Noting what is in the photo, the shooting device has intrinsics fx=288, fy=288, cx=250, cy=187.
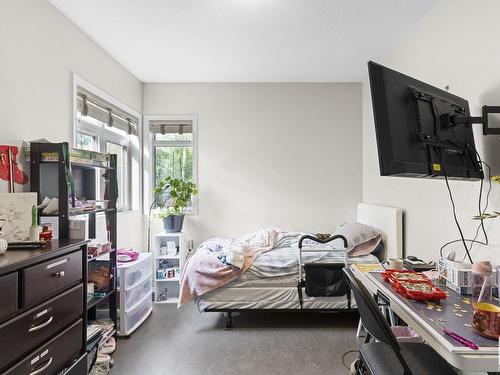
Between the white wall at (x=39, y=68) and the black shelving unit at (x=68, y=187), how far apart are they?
21 centimetres

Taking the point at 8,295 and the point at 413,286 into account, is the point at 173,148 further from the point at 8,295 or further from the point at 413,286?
the point at 413,286

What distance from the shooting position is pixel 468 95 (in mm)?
1784

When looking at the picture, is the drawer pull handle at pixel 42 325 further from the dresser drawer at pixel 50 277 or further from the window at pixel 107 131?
the window at pixel 107 131

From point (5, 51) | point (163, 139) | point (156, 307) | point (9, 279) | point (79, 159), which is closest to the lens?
point (9, 279)

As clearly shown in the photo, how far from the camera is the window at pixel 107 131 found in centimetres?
259

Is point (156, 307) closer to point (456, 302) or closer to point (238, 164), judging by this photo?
point (238, 164)

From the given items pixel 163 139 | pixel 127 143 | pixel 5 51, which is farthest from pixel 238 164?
pixel 5 51

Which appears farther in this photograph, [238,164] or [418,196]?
[238,164]

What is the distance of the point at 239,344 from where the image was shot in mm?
2350

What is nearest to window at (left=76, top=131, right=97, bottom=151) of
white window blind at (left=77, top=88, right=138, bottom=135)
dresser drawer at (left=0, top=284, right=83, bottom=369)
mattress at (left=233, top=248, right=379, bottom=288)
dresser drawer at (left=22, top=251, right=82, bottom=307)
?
white window blind at (left=77, top=88, right=138, bottom=135)

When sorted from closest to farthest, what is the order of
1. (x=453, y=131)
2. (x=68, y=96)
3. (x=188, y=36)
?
(x=453, y=131) → (x=68, y=96) → (x=188, y=36)

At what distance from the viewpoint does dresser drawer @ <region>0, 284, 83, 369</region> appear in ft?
3.88

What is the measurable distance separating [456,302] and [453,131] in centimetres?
84

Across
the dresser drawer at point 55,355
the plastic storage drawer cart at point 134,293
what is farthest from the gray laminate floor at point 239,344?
the dresser drawer at point 55,355
